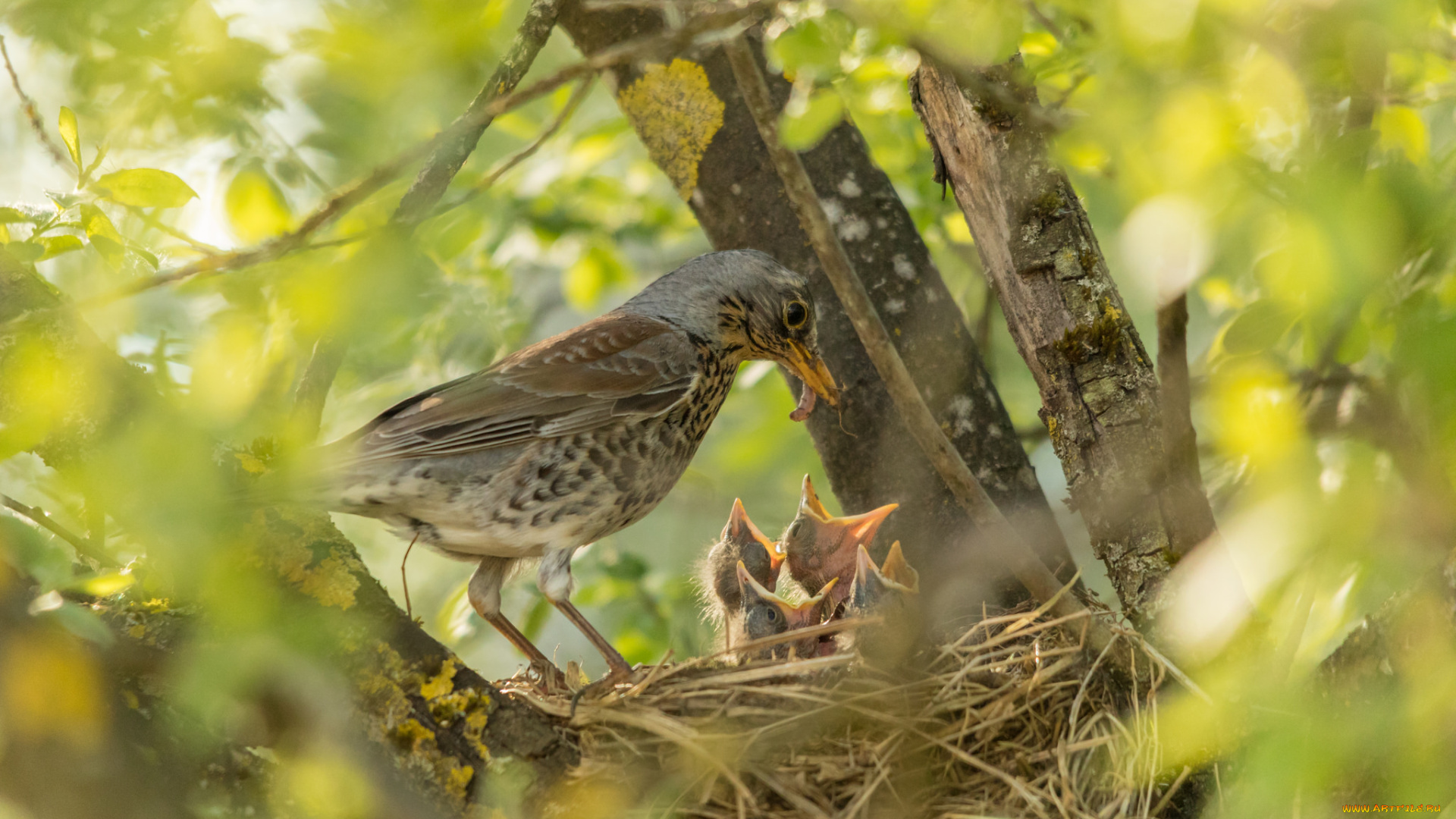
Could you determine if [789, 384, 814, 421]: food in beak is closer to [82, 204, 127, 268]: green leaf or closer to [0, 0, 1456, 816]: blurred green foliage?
[0, 0, 1456, 816]: blurred green foliage

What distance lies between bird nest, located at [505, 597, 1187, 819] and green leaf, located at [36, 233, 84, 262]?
1.48 m

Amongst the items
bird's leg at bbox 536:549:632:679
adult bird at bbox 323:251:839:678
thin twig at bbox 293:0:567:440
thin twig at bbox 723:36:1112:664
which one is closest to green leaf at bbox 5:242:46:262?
thin twig at bbox 293:0:567:440

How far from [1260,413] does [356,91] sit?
299 cm

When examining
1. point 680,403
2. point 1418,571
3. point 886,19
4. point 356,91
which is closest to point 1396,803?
point 1418,571

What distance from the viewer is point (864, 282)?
11.4 ft

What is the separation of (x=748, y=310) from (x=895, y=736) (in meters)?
1.62

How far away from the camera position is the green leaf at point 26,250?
6.52 ft

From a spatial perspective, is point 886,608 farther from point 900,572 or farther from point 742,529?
point 742,529

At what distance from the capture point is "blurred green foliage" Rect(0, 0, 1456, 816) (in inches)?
46.6

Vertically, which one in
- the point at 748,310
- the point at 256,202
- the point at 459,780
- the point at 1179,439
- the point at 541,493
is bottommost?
the point at 1179,439

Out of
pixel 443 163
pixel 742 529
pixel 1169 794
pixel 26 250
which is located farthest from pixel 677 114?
pixel 1169 794

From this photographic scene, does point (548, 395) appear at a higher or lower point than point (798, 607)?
higher

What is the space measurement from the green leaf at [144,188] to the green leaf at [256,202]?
1089 millimetres

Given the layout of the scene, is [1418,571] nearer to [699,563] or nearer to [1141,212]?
[1141,212]
